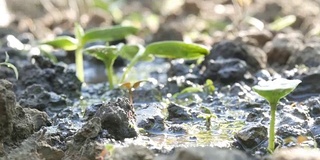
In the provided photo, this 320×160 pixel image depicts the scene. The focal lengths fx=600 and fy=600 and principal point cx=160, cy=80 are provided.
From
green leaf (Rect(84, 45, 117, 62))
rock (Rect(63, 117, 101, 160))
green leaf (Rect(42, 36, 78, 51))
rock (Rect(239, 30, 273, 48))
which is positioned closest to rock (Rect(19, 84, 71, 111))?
green leaf (Rect(84, 45, 117, 62))

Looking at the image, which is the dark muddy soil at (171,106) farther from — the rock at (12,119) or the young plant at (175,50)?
the young plant at (175,50)

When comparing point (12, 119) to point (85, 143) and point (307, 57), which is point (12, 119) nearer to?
point (85, 143)

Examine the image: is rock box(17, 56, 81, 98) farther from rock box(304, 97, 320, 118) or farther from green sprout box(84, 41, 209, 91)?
rock box(304, 97, 320, 118)

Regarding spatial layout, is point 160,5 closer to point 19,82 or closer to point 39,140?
point 19,82

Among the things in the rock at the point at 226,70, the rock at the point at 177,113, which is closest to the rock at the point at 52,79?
the rock at the point at 226,70

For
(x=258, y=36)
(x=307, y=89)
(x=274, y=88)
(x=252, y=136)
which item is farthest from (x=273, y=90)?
(x=258, y=36)

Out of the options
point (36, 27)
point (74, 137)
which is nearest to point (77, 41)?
point (74, 137)
